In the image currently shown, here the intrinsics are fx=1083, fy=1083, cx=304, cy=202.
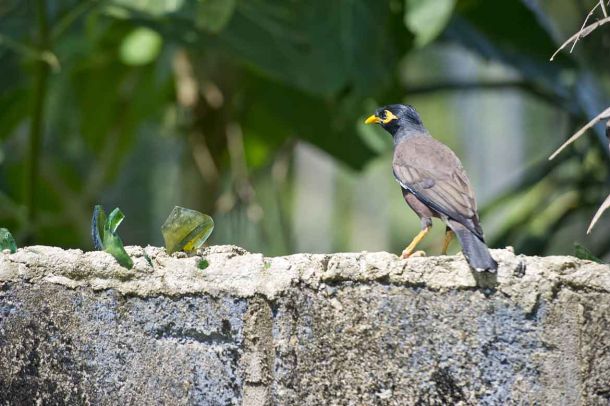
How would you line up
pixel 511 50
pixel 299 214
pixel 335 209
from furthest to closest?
pixel 335 209
pixel 299 214
pixel 511 50

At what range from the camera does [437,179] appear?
10.7 feet

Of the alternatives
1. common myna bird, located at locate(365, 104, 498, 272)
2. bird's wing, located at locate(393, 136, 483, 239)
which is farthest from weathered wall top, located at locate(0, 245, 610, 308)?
bird's wing, located at locate(393, 136, 483, 239)

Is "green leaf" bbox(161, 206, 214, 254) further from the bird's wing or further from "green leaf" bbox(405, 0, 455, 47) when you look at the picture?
"green leaf" bbox(405, 0, 455, 47)

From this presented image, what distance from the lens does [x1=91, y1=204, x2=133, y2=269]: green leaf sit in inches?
102

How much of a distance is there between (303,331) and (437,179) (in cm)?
96

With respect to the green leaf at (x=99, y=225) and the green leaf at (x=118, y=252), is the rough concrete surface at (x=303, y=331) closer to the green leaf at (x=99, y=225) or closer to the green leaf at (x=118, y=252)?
the green leaf at (x=118, y=252)

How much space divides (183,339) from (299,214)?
28.6 metres

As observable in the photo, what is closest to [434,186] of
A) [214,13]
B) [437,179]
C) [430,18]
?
[437,179]

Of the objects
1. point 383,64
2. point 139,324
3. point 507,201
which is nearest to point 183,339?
point 139,324

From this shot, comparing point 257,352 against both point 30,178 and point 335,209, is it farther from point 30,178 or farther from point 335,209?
point 335,209

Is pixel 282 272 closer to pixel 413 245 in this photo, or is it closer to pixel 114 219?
pixel 114 219

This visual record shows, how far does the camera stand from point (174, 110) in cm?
740

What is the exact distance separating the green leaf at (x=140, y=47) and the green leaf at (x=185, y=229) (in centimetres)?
386

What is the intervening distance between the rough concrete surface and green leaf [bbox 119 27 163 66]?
3952 mm
